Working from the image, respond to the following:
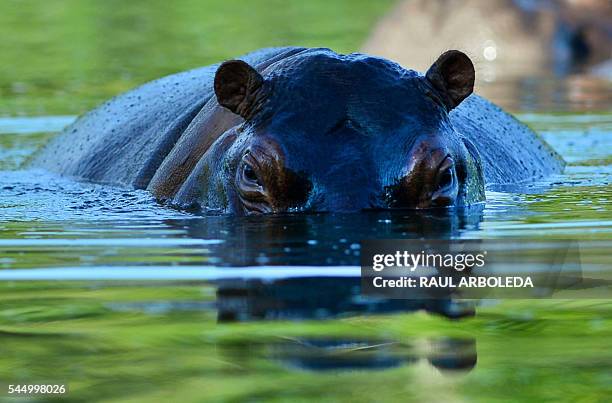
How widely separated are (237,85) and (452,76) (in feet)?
3.41

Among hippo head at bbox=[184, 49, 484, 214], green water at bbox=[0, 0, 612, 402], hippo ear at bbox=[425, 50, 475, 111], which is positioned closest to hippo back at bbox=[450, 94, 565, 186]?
green water at bbox=[0, 0, 612, 402]

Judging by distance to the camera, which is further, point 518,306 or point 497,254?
point 497,254

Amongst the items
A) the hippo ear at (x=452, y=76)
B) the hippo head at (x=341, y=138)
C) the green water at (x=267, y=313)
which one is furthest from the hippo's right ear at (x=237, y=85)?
the hippo ear at (x=452, y=76)

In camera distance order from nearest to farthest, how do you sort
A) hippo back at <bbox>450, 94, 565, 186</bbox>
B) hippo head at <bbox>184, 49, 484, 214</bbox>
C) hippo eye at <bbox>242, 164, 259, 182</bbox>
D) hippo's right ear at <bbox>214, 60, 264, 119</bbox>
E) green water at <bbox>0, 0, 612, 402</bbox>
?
green water at <bbox>0, 0, 612, 402</bbox>, hippo head at <bbox>184, 49, 484, 214</bbox>, hippo eye at <bbox>242, 164, 259, 182</bbox>, hippo's right ear at <bbox>214, 60, 264, 119</bbox>, hippo back at <bbox>450, 94, 565, 186</bbox>

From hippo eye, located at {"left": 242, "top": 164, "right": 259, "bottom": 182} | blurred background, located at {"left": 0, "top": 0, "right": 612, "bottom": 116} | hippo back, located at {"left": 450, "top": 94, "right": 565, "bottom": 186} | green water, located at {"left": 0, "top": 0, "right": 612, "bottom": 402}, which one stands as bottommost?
green water, located at {"left": 0, "top": 0, "right": 612, "bottom": 402}

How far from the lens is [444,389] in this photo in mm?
3801

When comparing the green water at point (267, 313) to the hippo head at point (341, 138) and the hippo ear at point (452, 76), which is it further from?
the hippo ear at point (452, 76)

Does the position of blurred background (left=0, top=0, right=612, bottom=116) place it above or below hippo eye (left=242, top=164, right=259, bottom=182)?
above

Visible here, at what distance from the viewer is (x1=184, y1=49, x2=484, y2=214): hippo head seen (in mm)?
6234

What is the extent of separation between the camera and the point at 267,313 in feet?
15.3

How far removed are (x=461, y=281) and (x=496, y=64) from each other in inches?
545

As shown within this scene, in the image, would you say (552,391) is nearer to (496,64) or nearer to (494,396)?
(494,396)

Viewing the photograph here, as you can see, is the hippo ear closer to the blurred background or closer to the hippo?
the hippo

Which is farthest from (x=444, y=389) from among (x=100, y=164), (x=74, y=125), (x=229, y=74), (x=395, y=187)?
(x=74, y=125)
